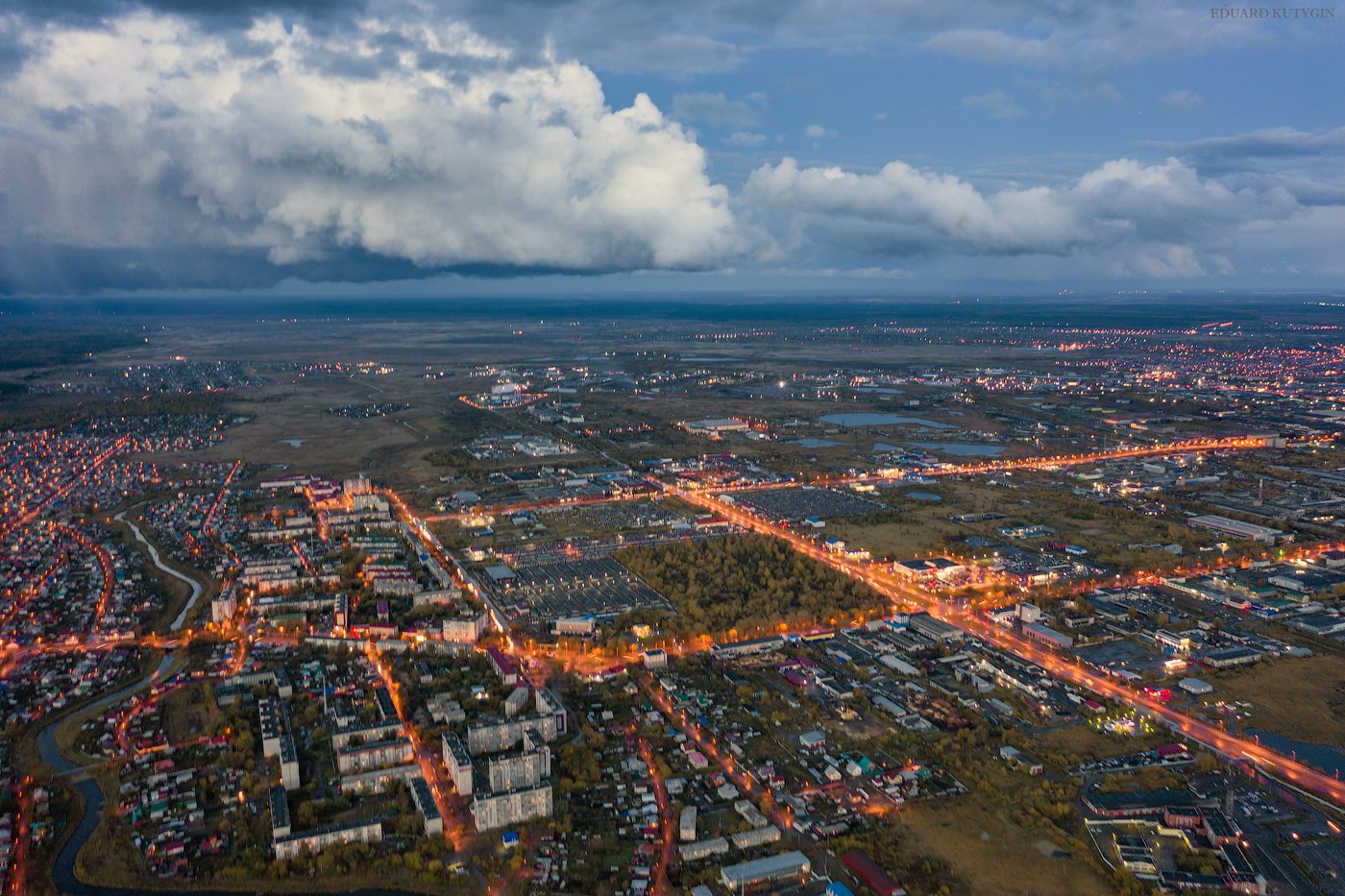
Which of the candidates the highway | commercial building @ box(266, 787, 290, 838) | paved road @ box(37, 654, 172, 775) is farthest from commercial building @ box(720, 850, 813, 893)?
the highway

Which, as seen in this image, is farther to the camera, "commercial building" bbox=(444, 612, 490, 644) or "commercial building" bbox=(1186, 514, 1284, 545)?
"commercial building" bbox=(1186, 514, 1284, 545)

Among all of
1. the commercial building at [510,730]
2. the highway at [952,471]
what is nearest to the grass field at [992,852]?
the commercial building at [510,730]

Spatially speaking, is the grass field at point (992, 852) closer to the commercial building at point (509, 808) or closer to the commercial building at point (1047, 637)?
the commercial building at point (509, 808)

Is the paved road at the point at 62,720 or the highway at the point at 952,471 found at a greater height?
the highway at the point at 952,471

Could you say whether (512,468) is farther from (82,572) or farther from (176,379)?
(176,379)

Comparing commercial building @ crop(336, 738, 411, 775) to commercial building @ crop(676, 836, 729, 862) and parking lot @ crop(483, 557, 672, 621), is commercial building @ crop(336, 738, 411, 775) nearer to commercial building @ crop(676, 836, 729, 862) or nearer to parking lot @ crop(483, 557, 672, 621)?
commercial building @ crop(676, 836, 729, 862)

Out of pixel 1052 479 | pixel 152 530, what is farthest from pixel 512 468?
pixel 1052 479

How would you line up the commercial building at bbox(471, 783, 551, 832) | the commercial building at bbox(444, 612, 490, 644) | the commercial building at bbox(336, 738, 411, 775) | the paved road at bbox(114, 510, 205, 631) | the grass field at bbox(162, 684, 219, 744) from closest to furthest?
the commercial building at bbox(471, 783, 551, 832) → the commercial building at bbox(336, 738, 411, 775) → the grass field at bbox(162, 684, 219, 744) → the commercial building at bbox(444, 612, 490, 644) → the paved road at bbox(114, 510, 205, 631)
